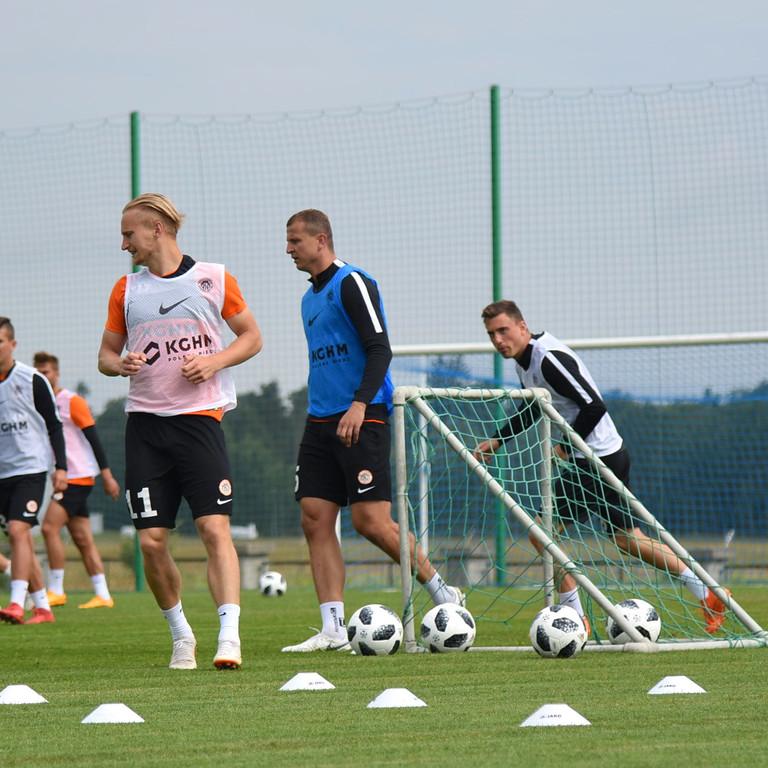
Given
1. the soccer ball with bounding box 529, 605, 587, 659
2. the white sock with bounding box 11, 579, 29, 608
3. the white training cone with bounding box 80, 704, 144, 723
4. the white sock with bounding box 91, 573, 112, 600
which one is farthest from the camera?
the white sock with bounding box 91, 573, 112, 600

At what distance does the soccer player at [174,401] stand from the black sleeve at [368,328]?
33.5 inches

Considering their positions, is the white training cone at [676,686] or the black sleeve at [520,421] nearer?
the white training cone at [676,686]

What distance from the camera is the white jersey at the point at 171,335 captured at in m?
5.57

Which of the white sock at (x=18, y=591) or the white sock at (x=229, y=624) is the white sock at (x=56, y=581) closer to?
the white sock at (x=18, y=591)

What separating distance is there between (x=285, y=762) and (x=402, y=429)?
142 inches

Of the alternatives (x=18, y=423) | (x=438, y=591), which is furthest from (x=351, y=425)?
(x=18, y=423)

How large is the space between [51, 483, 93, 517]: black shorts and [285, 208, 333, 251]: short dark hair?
5735 millimetres

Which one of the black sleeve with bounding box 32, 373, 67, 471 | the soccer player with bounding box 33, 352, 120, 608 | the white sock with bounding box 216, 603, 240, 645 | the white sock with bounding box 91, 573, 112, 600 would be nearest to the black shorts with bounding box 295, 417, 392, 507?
the white sock with bounding box 216, 603, 240, 645

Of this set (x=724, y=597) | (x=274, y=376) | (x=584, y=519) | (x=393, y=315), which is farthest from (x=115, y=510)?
(x=724, y=597)

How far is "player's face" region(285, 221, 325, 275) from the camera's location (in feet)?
21.8

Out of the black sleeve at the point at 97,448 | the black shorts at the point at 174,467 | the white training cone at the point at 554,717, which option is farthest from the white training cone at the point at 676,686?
the black sleeve at the point at 97,448

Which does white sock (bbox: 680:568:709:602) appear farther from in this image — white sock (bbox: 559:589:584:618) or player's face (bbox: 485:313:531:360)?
player's face (bbox: 485:313:531:360)

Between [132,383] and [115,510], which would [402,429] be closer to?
[132,383]

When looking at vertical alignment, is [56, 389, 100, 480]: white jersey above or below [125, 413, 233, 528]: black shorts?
below
